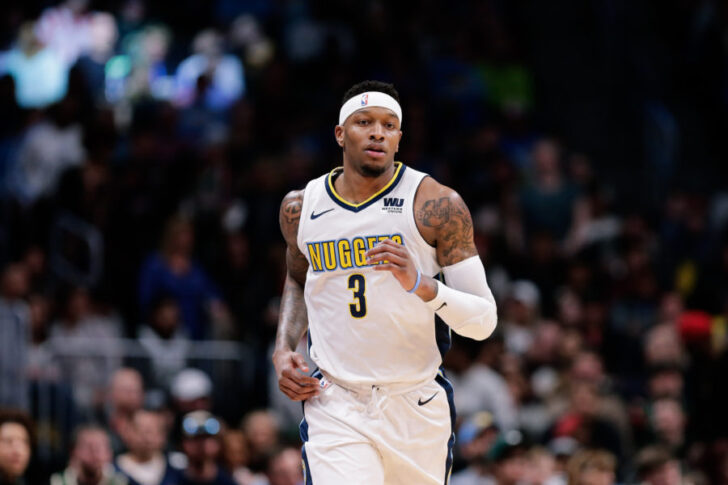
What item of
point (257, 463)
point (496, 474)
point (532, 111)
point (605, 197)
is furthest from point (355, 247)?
point (532, 111)

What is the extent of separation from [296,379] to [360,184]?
1.16 meters

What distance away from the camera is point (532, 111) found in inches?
→ 748

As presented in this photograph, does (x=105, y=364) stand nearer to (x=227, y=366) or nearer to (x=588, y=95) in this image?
(x=227, y=366)

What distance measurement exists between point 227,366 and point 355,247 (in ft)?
23.8

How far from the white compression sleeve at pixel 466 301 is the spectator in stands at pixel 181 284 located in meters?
7.88

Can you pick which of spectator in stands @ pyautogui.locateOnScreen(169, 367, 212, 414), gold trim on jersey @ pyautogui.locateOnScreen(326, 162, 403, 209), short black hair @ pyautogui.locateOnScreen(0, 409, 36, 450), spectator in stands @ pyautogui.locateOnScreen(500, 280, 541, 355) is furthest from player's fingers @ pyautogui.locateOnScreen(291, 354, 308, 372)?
spectator in stands @ pyautogui.locateOnScreen(500, 280, 541, 355)

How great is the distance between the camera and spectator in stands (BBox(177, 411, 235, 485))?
417 inches

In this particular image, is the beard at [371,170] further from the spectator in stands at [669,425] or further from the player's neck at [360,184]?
the spectator in stands at [669,425]

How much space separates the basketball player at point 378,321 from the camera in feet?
22.3

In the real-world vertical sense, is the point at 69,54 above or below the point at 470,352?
above

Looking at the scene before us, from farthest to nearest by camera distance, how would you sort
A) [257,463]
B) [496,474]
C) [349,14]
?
[349,14], [257,463], [496,474]

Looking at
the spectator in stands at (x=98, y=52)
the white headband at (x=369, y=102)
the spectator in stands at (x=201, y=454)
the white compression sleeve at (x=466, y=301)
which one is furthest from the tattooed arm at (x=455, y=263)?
the spectator in stands at (x=98, y=52)

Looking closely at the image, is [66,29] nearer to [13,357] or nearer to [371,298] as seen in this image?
[13,357]

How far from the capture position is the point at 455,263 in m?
6.82
